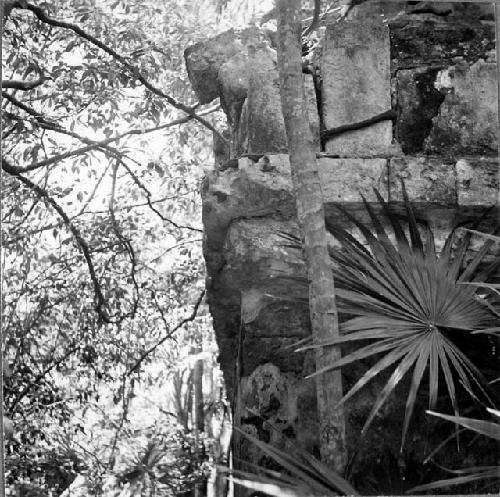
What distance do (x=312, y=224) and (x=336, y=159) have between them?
40 centimetres

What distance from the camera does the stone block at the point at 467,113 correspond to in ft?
11.1

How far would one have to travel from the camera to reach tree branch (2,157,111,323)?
4.72 m

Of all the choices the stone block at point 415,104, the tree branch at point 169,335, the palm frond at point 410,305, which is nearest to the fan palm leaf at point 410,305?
the palm frond at point 410,305

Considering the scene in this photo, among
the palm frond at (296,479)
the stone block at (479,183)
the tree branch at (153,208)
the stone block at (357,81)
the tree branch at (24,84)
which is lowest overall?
the palm frond at (296,479)

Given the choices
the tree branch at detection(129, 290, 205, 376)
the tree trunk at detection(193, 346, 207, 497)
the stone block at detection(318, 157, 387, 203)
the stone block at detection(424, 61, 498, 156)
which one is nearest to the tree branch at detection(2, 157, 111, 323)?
the tree branch at detection(129, 290, 205, 376)

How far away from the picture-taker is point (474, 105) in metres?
3.43

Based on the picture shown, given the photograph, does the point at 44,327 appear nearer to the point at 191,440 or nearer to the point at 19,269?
the point at 19,269

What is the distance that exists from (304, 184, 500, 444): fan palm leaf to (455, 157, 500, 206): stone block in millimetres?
159

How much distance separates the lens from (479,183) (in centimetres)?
330

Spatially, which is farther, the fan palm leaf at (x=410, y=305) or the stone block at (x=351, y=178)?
the stone block at (x=351, y=178)

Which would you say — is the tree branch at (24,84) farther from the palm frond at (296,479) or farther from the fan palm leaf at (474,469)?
the fan palm leaf at (474,469)

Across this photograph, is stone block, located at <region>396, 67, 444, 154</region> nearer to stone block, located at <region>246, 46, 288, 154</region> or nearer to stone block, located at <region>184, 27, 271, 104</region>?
stone block, located at <region>246, 46, 288, 154</region>

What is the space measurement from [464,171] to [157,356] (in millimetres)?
1882

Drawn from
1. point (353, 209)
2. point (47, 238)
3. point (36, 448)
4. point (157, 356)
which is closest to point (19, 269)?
point (47, 238)
